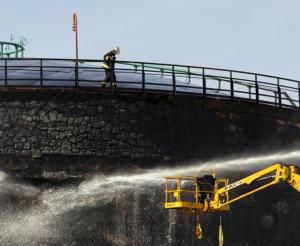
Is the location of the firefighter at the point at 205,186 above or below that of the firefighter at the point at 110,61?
below

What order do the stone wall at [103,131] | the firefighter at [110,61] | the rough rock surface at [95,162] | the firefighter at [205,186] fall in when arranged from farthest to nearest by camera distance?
the firefighter at [110,61]
the stone wall at [103,131]
the rough rock surface at [95,162]
the firefighter at [205,186]

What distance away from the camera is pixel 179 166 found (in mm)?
23859

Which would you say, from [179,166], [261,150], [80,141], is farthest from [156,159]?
[261,150]

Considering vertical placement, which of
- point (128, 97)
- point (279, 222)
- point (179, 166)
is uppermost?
point (128, 97)

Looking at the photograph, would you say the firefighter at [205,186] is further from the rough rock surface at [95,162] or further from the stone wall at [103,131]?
the stone wall at [103,131]

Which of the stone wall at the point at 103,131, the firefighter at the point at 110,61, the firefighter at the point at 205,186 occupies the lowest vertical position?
the firefighter at the point at 205,186

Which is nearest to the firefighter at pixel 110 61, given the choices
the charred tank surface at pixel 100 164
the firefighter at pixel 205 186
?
the charred tank surface at pixel 100 164

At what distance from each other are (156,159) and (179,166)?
2.46 ft

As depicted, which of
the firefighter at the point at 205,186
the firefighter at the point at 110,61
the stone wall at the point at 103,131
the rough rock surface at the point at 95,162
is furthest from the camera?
the firefighter at the point at 110,61

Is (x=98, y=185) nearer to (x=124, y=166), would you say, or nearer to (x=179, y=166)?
(x=124, y=166)

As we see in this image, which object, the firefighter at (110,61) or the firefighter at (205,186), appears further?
the firefighter at (110,61)

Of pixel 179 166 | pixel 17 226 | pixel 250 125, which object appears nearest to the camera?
pixel 17 226

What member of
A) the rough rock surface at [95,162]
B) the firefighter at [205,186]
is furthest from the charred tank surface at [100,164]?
the firefighter at [205,186]

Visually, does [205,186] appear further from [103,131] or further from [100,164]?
[103,131]
